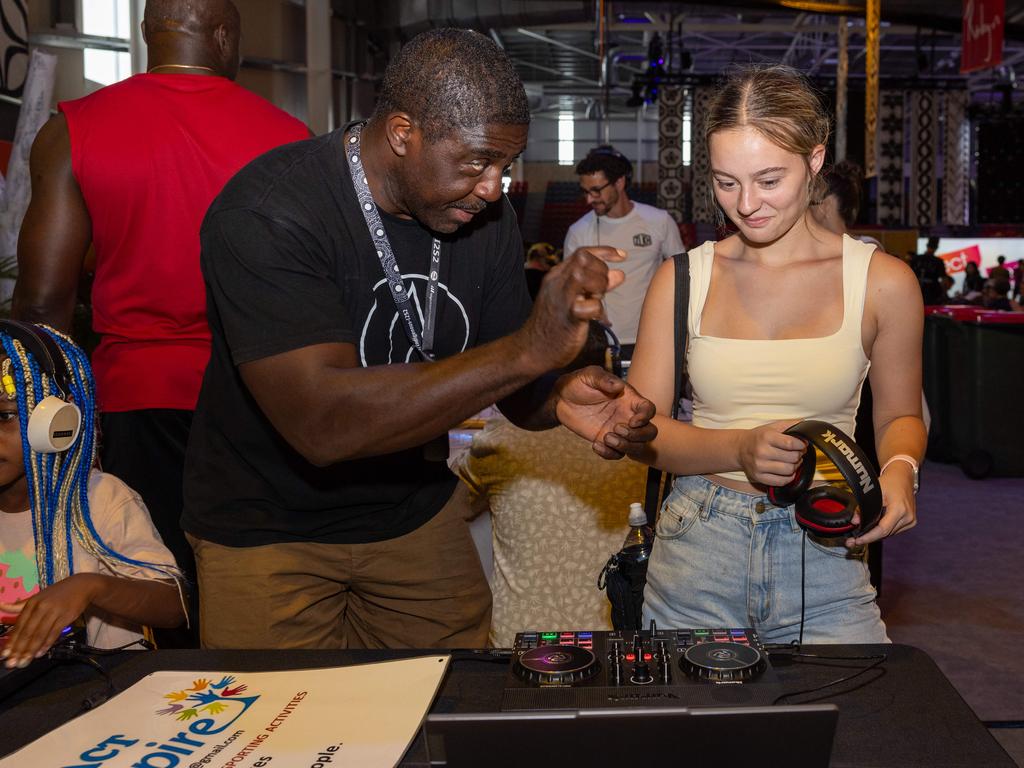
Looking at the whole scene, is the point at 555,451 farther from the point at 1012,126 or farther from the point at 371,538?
the point at 1012,126

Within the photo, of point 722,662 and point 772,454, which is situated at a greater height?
point 772,454

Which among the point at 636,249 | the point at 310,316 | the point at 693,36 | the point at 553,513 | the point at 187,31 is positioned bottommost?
the point at 553,513

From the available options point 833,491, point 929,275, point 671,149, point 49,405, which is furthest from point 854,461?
point 671,149

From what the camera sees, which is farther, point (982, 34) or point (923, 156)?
point (923, 156)

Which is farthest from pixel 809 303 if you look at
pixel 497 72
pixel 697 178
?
pixel 697 178

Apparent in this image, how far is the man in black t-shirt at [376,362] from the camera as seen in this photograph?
121 centimetres

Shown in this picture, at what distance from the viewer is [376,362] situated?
1505mm

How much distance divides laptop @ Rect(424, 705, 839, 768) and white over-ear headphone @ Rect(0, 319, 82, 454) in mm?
802

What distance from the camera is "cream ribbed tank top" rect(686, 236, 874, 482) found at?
1.60 m

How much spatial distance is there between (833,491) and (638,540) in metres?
0.67

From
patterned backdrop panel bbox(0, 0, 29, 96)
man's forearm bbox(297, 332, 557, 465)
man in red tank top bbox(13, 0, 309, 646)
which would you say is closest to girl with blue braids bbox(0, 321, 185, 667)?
man in red tank top bbox(13, 0, 309, 646)

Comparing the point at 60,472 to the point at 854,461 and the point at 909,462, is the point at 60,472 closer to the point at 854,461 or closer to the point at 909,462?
the point at 854,461

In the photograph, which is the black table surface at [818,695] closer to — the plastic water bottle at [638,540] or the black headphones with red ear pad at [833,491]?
the black headphones with red ear pad at [833,491]

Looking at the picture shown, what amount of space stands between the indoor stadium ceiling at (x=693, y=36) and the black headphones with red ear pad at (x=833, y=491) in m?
7.18
